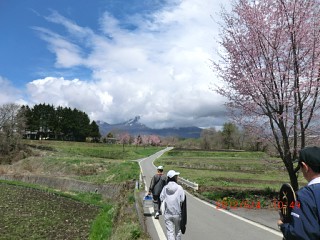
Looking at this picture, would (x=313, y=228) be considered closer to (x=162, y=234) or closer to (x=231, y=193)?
(x=162, y=234)

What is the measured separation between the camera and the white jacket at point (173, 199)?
756 centimetres

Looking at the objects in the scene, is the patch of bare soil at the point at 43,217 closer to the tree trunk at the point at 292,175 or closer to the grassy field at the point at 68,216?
the grassy field at the point at 68,216

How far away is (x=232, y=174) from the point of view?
38.3 meters

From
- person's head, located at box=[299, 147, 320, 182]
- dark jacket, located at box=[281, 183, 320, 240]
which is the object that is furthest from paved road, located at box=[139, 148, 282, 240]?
dark jacket, located at box=[281, 183, 320, 240]

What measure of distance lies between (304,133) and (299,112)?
3.31 feet

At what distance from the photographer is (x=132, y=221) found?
11.4 meters

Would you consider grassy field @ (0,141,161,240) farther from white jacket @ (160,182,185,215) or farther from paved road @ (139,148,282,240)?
white jacket @ (160,182,185,215)

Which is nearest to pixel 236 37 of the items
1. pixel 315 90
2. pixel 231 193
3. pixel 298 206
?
pixel 315 90

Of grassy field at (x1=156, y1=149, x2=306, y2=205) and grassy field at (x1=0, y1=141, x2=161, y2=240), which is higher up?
grassy field at (x1=156, y1=149, x2=306, y2=205)

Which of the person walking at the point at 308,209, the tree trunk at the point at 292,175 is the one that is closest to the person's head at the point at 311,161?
the person walking at the point at 308,209
